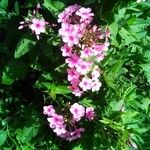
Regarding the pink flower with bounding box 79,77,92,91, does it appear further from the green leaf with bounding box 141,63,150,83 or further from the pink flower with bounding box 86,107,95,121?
the green leaf with bounding box 141,63,150,83

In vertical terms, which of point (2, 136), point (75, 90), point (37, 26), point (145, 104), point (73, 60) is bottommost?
point (145, 104)

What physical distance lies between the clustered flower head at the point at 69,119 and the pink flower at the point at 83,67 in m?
0.24

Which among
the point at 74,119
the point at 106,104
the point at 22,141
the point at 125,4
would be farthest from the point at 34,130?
the point at 125,4

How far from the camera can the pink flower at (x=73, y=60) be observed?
246 cm

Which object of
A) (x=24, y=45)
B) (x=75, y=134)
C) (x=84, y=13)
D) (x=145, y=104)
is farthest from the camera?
(x=145, y=104)

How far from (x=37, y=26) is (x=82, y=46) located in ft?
0.93

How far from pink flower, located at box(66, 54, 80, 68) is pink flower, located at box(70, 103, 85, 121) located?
0.91ft

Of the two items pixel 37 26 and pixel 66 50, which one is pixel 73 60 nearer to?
pixel 66 50

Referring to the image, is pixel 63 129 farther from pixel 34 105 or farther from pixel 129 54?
pixel 129 54

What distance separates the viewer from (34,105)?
290 centimetres

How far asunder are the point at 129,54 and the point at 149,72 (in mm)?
211

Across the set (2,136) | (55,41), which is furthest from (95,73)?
(2,136)

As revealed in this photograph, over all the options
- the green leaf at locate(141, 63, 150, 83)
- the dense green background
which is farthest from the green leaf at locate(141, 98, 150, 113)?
the green leaf at locate(141, 63, 150, 83)

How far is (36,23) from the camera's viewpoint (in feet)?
7.89
